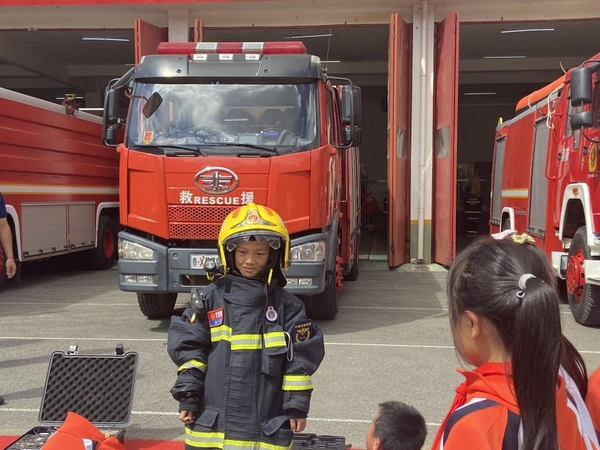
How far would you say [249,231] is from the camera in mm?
2881

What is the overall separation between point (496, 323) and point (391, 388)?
379 centimetres

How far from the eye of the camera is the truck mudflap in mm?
6445

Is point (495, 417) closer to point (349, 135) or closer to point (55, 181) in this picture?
point (349, 135)

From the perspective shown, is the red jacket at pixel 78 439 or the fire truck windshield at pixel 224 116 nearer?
the red jacket at pixel 78 439

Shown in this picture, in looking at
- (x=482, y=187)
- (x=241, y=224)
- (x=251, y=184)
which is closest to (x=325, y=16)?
(x=251, y=184)

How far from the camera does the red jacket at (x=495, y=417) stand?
4.22ft

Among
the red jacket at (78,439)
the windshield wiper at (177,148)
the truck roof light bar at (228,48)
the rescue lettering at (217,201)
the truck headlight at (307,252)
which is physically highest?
the truck roof light bar at (228,48)

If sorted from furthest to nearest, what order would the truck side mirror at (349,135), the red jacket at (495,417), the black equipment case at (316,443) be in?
the truck side mirror at (349,135), the black equipment case at (316,443), the red jacket at (495,417)

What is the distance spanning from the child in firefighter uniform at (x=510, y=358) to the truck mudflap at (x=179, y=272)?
495 centimetres

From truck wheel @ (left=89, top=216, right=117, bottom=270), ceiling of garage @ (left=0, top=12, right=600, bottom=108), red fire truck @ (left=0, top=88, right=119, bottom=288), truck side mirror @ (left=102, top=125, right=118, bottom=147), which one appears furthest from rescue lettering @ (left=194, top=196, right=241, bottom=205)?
ceiling of garage @ (left=0, top=12, right=600, bottom=108)

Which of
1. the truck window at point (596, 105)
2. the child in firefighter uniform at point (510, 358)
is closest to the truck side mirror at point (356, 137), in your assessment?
the truck window at point (596, 105)

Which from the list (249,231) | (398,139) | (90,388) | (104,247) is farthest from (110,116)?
(398,139)

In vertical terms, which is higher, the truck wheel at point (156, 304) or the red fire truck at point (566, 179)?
the red fire truck at point (566, 179)

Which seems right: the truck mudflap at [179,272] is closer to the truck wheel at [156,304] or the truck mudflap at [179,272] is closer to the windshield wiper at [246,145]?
the truck wheel at [156,304]
